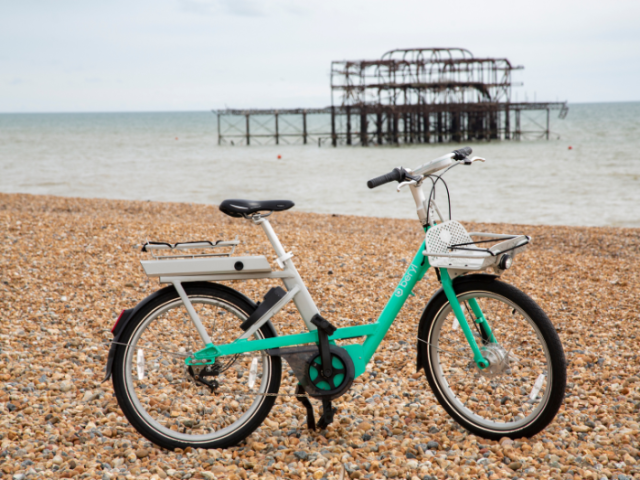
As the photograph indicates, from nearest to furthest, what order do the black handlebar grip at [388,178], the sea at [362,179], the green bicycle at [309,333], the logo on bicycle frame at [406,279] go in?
the black handlebar grip at [388,178], the green bicycle at [309,333], the logo on bicycle frame at [406,279], the sea at [362,179]

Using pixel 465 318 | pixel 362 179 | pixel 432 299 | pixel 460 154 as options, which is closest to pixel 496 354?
pixel 465 318

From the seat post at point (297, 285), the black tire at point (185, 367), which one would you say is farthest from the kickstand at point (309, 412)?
the seat post at point (297, 285)

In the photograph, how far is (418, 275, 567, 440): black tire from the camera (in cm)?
264

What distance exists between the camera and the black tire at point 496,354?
104 inches

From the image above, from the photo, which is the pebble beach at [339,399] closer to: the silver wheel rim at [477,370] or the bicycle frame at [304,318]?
the silver wheel rim at [477,370]

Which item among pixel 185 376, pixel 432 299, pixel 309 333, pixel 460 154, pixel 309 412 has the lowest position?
pixel 309 412

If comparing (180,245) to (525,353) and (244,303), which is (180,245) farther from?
(525,353)

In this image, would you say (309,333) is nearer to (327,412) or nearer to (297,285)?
(297,285)

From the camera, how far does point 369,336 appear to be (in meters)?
2.84

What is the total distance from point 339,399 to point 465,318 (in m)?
1.06

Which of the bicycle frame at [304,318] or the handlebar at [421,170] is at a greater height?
the handlebar at [421,170]

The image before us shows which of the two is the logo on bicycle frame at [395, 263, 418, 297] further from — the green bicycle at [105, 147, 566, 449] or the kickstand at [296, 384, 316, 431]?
the kickstand at [296, 384, 316, 431]

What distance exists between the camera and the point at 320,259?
22.2ft

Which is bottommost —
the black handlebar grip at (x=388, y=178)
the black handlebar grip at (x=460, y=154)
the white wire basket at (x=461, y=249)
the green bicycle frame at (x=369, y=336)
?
the green bicycle frame at (x=369, y=336)
